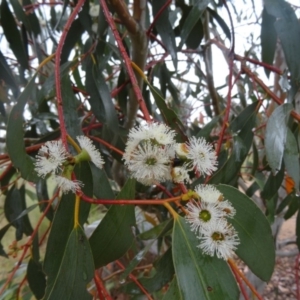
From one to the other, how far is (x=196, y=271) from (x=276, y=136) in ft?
0.95

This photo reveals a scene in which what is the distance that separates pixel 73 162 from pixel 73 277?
12cm

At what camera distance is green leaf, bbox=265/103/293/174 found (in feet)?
1.69

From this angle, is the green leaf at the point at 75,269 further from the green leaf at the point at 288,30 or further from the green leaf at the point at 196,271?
the green leaf at the point at 288,30

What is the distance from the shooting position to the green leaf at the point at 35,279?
759 mm

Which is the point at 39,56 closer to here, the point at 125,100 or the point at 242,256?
the point at 125,100

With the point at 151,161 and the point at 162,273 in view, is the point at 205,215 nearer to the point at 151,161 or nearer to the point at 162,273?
the point at 151,161

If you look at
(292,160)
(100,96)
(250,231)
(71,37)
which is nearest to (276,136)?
(292,160)

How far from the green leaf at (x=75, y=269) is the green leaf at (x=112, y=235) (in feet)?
0.18

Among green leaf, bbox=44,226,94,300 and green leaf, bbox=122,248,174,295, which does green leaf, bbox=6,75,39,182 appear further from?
green leaf, bbox=122,248,174,295

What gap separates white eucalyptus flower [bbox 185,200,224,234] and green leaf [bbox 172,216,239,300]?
0.02 meters

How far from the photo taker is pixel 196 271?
1.06 feet

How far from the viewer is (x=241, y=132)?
748 mm

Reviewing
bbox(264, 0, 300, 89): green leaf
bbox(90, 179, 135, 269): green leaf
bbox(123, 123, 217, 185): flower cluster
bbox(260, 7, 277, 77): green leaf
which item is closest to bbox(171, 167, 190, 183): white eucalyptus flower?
bbox(123, 123, 217, 185): flower cluster

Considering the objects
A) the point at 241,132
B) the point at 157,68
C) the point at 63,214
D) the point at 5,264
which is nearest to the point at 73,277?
the point at 63,214
